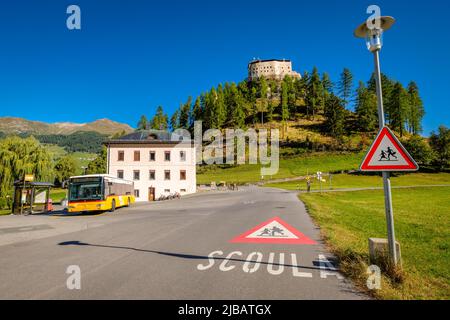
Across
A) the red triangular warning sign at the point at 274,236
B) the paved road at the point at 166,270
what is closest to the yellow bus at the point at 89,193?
the paved road at the point at 166,270

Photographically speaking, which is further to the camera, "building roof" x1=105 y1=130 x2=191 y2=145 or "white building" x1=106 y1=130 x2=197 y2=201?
"building roof" x1=105 y1=130 x2=191 y2=145

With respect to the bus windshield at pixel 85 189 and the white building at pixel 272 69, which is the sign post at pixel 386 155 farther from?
the white building at pixel 272 69

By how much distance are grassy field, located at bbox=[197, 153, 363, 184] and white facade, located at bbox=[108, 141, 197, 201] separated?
103 feet

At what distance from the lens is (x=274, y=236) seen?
10094mm

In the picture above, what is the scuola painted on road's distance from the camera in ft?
19.4

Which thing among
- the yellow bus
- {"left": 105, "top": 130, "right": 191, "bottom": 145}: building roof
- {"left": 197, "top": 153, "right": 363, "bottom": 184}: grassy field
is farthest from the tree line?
the yellow bus

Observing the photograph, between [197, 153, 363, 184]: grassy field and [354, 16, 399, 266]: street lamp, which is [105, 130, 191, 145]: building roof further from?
[354, 16, 399, 266]: street lamp

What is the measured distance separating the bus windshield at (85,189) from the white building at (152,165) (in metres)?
21.4

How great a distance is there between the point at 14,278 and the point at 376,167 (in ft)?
26.8

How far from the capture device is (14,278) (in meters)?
5.85

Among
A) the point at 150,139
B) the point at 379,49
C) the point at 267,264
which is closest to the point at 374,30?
the point at 379,49

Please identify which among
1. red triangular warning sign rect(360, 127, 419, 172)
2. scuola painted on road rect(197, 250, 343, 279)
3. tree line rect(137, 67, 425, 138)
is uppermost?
tree line rect(137, 67, 425, 138)
